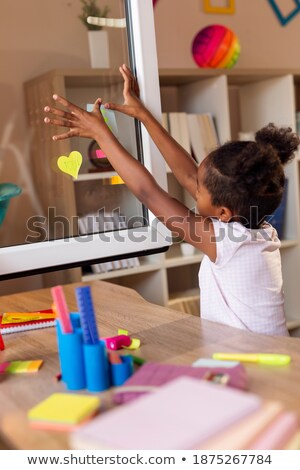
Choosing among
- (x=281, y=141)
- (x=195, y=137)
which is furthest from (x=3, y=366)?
(x=195, y=137)

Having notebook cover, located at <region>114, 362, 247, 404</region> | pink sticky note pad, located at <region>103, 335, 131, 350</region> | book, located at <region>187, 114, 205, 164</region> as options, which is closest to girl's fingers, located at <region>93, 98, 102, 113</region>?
pink sticky note pad, located at <region>103, 335, 131, 350</region>

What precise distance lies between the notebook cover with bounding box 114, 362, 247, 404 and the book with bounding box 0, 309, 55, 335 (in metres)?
0.40

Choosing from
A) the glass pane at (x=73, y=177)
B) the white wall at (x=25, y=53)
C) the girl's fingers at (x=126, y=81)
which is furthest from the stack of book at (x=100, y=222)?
the girl's fingers at (x=126, y=81)

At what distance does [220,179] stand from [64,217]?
1.01ft

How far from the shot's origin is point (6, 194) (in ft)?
3.57

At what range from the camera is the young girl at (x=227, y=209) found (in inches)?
43.7

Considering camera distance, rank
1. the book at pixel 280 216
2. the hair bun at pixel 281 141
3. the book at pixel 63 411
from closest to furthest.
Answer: the book at pixel 63 411
the hair bun at pixel 281 141
the book at pixel 280 216

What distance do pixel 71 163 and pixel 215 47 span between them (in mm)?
1342

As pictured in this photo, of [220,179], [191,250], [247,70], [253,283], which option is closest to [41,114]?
[220,179]

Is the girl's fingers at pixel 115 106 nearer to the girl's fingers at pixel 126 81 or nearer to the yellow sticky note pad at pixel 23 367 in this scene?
the girl's fingers at pixel 126 81

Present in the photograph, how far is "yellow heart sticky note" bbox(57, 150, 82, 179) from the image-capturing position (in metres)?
1.12

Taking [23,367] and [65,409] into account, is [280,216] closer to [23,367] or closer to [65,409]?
[23,367]

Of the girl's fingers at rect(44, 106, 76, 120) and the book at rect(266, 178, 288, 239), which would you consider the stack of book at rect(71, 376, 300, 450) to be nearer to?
the girl's fingers at rect(44, 106, 76, 120)

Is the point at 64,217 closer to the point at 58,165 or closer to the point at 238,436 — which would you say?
the point at 58,165
